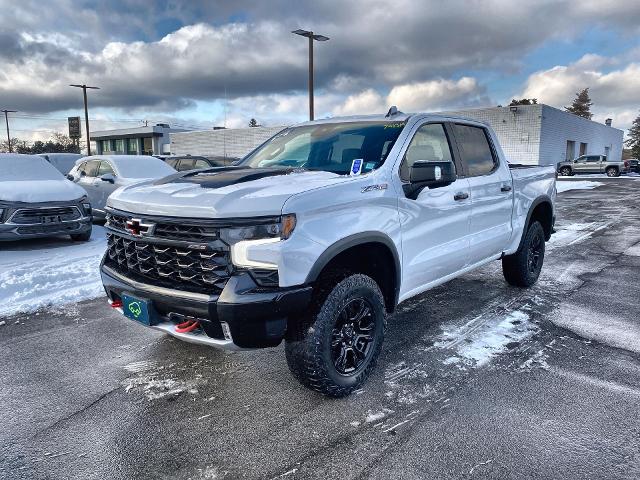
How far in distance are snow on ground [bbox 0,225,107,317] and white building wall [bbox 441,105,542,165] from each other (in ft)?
95.5

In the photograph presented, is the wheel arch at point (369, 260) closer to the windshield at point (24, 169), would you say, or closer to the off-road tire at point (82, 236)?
the off-road tire at point (82, 236)

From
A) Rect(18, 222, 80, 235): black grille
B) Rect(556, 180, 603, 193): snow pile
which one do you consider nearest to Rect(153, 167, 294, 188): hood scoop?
Rect(18, 222, 80, 235): black grille

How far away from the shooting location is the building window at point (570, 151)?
132 feet

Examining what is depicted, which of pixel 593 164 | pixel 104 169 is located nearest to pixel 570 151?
pixel 593 164

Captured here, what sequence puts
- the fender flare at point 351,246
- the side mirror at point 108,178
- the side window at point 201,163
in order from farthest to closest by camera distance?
the side window at point 201,163, the side mirror at point 108,178, the fender flare at point 351,246

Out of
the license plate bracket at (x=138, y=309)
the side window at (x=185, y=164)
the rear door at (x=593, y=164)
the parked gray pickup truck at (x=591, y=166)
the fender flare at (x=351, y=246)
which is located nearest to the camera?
the fender flare at (x=351, y=246)

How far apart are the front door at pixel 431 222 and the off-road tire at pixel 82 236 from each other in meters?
6.65

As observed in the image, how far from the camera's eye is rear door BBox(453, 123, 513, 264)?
4.46 meters

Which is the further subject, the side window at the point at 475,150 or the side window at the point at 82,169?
the side window at the point at 82,169

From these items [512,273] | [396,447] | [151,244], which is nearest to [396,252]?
[396,447]

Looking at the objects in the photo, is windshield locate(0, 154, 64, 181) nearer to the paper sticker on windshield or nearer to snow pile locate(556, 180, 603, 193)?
the paper sticker on windshield

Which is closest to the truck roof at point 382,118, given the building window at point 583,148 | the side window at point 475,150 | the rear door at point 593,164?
the side window at point 475,150

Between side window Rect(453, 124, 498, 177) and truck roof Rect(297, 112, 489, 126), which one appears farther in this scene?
side window Rect(453, 124, 498, 177)

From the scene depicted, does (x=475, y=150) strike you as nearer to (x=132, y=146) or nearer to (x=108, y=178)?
(x=108, y=178)
